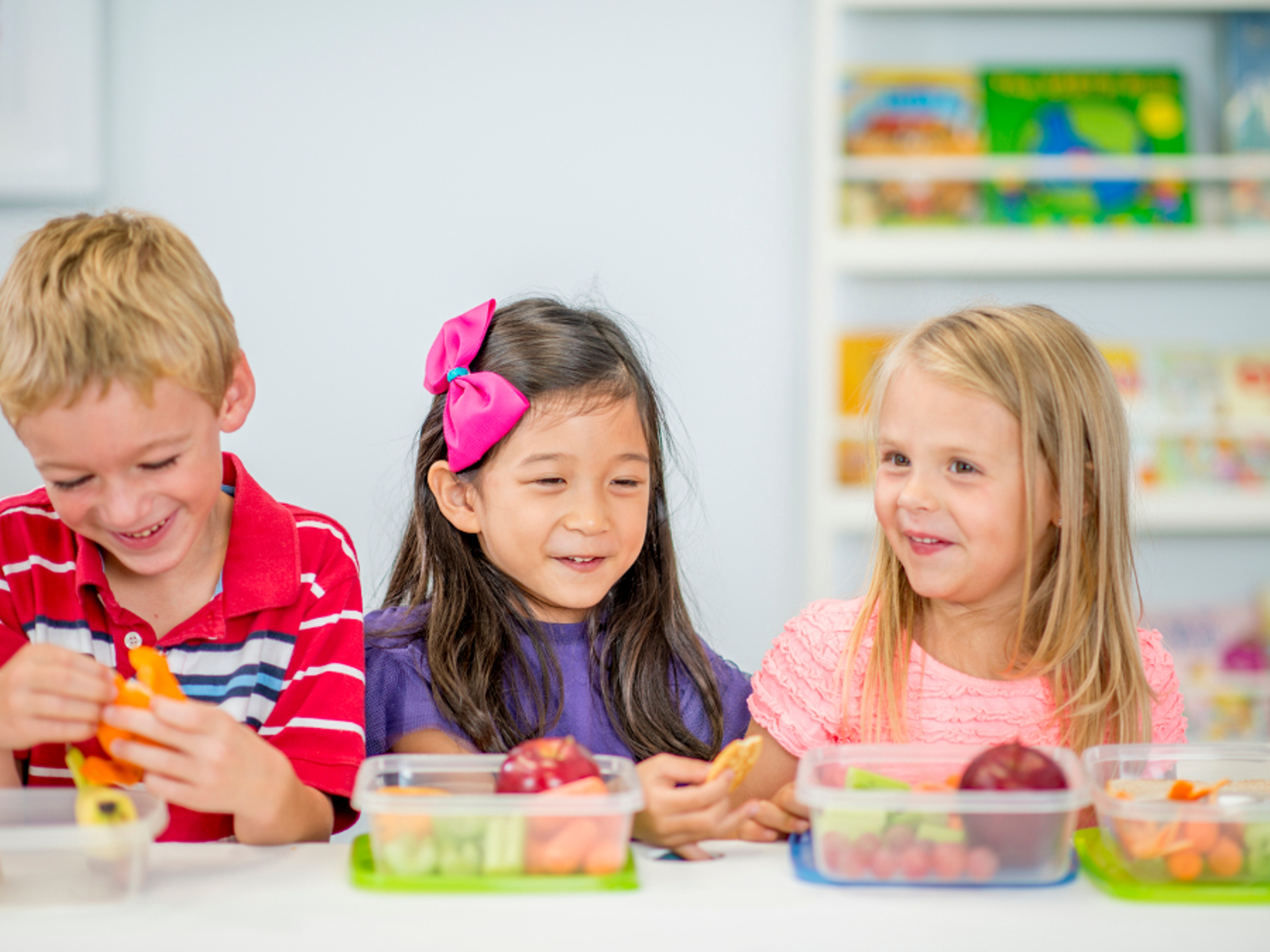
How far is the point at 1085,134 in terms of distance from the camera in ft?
7.36

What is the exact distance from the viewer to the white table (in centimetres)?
69

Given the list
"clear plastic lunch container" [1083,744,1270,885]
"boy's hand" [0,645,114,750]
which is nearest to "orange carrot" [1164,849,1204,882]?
"clear plastic lunch container" [1083,744,1270,885]

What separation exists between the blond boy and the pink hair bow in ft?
0.62

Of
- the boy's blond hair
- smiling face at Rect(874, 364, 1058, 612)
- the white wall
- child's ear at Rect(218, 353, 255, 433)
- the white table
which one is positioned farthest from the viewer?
the white wall

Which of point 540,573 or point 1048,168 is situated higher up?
point 1048,168

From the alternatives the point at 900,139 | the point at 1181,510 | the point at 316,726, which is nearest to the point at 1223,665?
the point at 1181,510

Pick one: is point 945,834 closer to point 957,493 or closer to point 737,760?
point 737,760

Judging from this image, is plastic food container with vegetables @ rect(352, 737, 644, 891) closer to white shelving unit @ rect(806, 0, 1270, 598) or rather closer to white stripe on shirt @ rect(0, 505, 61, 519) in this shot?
white stripe on shirt @ rect(0, 505, 61, 519)

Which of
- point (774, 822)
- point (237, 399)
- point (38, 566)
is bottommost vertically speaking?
point (774, 822)

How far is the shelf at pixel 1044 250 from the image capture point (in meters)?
2.16

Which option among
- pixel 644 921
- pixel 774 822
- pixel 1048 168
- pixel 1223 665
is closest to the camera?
pixel 644 921

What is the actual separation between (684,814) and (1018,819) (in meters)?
0.23

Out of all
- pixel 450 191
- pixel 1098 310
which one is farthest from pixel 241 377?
pixel 1098 310

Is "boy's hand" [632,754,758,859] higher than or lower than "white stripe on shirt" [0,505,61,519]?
lower
